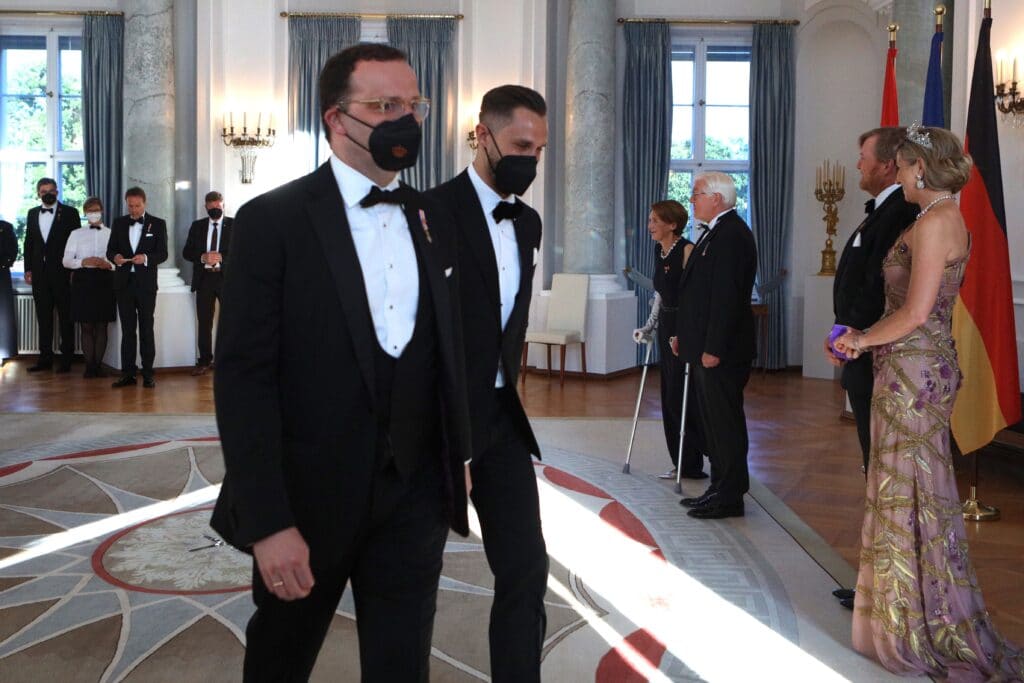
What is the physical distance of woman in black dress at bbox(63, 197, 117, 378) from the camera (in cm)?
925

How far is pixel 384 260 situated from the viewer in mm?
1725

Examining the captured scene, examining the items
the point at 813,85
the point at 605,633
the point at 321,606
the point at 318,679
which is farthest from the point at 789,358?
the point at 321,606

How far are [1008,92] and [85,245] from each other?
7.82 m

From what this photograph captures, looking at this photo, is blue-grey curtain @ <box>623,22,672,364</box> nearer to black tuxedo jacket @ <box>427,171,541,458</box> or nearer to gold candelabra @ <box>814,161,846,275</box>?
gold candelabra @ <box>814,161,846,275</box>

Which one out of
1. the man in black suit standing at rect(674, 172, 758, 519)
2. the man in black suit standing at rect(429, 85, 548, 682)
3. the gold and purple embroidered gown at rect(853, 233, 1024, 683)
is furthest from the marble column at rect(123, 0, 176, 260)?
the gold and purple embroidered gown at rect(853, 233, 1024, 683)

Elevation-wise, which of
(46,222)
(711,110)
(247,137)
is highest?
(711,110)

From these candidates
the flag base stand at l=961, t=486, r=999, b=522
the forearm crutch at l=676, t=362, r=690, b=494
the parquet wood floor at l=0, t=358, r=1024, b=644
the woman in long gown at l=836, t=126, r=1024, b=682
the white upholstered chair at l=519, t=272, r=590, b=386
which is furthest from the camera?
the white upholstered chair at l=519, t=272, r=590, b=386

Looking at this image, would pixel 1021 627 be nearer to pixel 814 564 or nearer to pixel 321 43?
pixel 814 564

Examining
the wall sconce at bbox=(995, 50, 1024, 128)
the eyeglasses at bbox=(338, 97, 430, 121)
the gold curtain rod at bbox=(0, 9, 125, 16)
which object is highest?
the gold curtain rod at bbox=(0, 9, 125, 16)

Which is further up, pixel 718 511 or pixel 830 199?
pixel 830 199

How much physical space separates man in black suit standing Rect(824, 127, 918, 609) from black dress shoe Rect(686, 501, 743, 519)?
134cm

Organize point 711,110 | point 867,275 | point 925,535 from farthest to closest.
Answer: point 711,110 < point 867,275 < point 925,535

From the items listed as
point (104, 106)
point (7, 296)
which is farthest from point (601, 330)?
point (7, 296)

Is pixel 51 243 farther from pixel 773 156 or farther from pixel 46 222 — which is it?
pixel 773 156
